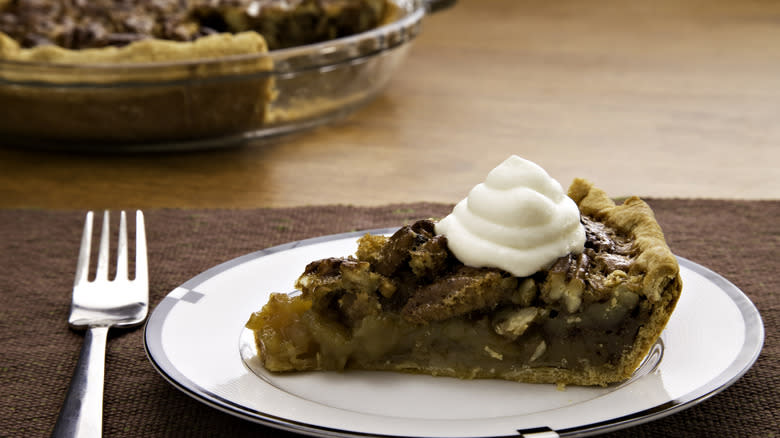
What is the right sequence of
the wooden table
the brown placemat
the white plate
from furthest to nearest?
the wooden table < the brown placemat < the white plate

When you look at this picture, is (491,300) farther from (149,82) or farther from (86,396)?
(149,82)

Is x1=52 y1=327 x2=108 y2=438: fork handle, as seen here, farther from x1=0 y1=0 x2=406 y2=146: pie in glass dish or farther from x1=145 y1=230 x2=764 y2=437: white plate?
x1=0 y1=0 x2=406 y2=146: pie in glass dish

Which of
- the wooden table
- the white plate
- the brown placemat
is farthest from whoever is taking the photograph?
the wooden table

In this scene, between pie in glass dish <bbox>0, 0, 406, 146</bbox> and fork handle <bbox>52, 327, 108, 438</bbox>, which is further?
pie in glass dish <bbox>0, 0, 406, 146</bbox>

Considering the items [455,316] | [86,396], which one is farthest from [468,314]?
[86,396]

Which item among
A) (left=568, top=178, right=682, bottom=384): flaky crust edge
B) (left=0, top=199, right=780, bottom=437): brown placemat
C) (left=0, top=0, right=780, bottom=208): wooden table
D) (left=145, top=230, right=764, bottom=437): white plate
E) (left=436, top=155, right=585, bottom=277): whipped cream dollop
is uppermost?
(left=436, top=155, right=585, bottom=277): whipped cream dollop

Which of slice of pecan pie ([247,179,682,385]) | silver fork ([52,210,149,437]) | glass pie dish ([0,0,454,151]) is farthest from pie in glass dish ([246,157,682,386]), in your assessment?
glass pie dish ([0,0,454,151])

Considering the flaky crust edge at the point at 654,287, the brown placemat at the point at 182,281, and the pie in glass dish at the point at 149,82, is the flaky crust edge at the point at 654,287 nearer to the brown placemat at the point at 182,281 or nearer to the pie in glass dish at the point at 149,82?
the brown placemat at the point at 182,281

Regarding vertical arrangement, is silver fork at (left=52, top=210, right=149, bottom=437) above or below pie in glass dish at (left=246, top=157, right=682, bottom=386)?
below
